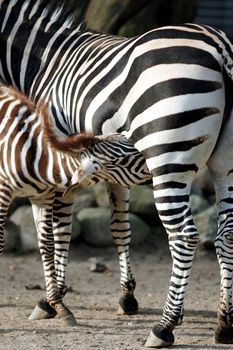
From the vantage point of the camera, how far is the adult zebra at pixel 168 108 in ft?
21.0

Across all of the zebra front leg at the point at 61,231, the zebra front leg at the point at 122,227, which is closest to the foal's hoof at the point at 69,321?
the zebra front leg at the point at 61,231

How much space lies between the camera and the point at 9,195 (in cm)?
725

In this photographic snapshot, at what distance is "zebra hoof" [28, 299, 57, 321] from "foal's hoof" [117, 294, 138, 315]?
2.28 feet

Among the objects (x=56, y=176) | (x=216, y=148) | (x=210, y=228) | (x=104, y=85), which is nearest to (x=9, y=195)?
(x=56, y=176)

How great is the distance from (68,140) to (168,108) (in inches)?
35.6

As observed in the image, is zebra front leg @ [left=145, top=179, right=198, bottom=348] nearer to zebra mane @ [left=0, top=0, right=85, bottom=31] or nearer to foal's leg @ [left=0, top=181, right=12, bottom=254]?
foal's leg @ [left=0, top=181, right=12, bottom=254]

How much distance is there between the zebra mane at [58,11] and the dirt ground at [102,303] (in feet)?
8.66

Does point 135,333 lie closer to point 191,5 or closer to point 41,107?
point 41,107

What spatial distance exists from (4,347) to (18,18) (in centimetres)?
320

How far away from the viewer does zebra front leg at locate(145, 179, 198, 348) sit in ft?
21.4

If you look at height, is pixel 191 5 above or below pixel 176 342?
above

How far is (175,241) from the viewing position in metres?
6.60

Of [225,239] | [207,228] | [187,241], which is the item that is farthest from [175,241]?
[207,228]

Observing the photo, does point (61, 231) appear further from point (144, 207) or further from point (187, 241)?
point (144, 207)
